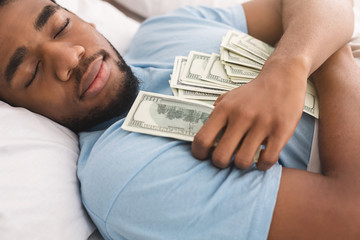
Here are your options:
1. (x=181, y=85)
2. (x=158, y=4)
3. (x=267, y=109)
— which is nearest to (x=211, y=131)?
(x=267, y=109)

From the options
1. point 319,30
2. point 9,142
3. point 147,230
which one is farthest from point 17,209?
point 319,30

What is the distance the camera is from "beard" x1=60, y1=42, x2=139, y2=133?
3.53 ft

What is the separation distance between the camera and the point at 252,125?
2.24ft

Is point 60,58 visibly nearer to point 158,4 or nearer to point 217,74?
point 217,74

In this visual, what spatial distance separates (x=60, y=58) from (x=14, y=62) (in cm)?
16

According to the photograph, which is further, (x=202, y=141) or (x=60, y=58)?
(x=60, y=58)

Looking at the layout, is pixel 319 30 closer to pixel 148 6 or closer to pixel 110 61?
pixel 110 61

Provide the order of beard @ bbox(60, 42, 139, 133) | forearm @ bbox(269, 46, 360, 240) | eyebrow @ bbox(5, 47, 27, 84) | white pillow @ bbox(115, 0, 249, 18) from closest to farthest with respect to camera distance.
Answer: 1. forearm @ bbox(269, 46, 360, 240)
2. eyebrow @ bbox(5, 47, 27, 84)
3. beard @ bbox(60, 42, 139, 133)
4. white pillow @ bbox(115, 0, 249, 18)

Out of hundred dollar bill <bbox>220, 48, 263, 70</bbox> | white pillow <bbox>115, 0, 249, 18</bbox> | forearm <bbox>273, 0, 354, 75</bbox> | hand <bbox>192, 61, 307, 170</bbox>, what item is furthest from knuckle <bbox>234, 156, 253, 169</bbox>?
white pillow <bbox>115, 0, 249, 18</bbox>

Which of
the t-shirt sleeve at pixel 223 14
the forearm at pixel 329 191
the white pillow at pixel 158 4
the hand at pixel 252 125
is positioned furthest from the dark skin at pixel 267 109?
the white pillow at pixel 158 4

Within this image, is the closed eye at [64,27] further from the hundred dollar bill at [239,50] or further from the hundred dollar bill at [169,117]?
the hundred dollar bill at [239,50]

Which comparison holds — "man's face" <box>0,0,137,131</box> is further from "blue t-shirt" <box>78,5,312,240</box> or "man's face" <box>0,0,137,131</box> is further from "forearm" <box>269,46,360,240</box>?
"forearm" <box>269,46,360,240</box>

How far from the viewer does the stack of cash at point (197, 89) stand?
87cm

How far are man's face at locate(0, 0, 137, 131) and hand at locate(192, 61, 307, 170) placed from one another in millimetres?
500
